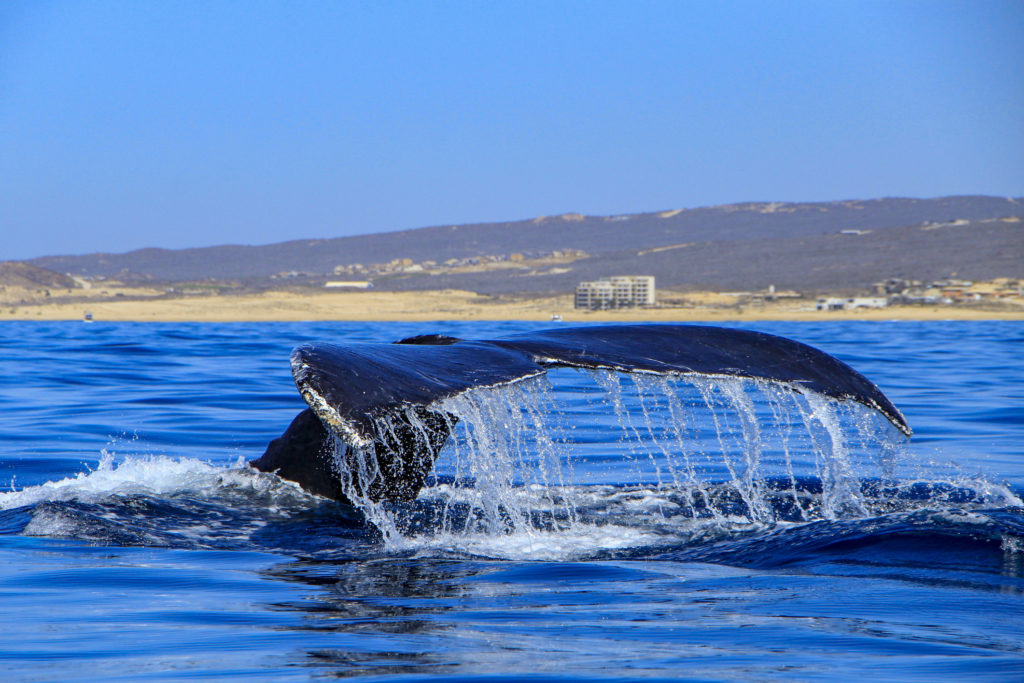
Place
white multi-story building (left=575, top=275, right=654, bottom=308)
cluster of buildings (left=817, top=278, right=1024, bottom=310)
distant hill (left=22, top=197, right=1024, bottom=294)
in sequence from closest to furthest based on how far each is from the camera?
cluster of buildings (left=817, top=278, right=1024, bottom=310) → white multi-story building (left=575, top=275, right=654, bottom=308) → distant hill (left=22, top=197, right=1024, bottom=294)

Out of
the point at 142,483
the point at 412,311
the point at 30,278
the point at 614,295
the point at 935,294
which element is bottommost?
the point at 412,311

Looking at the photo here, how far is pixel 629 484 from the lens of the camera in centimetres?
645

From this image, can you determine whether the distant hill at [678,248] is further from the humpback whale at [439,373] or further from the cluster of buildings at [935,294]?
the humpback whale at [439,373]

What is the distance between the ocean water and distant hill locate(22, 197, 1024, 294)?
78250 mm

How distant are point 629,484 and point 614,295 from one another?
60.4 m

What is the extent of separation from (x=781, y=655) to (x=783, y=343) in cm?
159

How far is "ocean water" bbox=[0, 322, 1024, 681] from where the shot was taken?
10.2ft

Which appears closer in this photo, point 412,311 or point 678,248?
point 412,311

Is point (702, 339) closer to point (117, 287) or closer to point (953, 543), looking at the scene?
point (953, 543)

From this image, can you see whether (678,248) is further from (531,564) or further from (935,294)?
(531,564)

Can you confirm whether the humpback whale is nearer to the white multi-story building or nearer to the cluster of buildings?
the cluster of buildings

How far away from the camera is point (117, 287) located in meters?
82.8

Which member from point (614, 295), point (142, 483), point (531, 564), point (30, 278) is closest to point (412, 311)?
point (614, 295)

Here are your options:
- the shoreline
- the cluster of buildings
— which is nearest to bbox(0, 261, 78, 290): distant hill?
the shoreline
